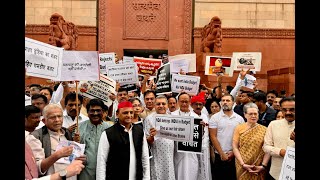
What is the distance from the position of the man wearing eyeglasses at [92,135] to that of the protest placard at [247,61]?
23.6 feet

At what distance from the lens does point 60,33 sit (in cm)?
1952

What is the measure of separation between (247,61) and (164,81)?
290 cm

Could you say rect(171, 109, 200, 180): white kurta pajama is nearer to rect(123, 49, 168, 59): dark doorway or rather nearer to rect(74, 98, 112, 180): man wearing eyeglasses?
rect(74, 98, 112, 180): man wearing eyeglasses

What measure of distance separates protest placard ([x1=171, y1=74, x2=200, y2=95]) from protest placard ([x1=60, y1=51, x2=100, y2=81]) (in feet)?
12.9

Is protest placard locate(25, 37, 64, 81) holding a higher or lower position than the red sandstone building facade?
lower

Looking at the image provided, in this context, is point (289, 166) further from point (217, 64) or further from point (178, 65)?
point (178, 65)

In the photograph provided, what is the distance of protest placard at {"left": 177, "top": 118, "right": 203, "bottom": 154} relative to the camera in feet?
29.0

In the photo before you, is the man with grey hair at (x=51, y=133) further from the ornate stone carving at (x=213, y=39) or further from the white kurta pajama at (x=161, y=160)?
the ornate stone carving at (x=213, y=39)

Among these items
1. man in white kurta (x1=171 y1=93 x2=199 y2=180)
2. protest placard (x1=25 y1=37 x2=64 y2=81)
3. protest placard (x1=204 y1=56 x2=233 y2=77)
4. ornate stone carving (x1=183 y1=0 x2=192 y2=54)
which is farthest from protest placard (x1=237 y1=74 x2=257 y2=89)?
ornate stone carving (x1=183 y1=0 x2=192 y2=54)

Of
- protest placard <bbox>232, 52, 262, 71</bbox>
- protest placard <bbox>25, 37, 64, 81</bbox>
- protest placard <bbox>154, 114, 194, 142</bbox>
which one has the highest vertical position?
protest placard <bbox>232, 52, 262, 71</bbox>

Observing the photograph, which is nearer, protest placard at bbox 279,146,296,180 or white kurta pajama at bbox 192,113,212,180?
protest placard at bbox 279,146,296,180

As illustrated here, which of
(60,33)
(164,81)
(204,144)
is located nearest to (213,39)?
(60,33)
